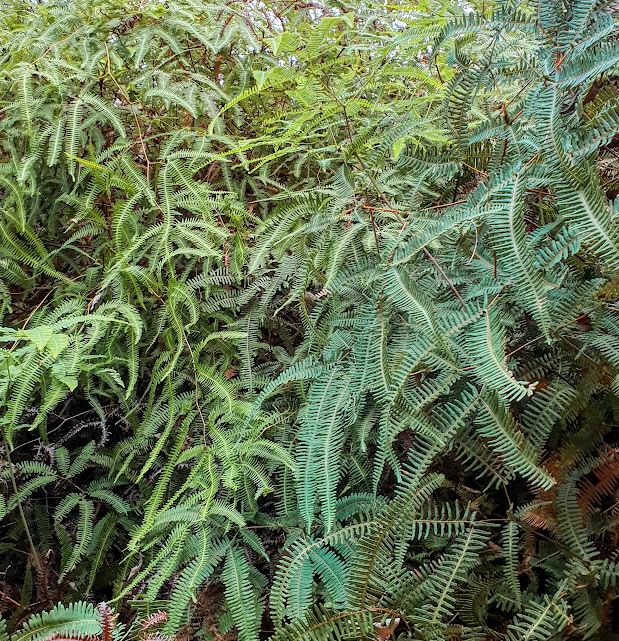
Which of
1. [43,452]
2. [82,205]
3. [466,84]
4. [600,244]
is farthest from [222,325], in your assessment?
[600,244]

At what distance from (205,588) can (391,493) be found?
534 millimetres

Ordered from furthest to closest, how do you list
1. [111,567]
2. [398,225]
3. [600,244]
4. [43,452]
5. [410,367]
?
[43,452] → [111,567] → [398,225] → [410,367] → [600,244]

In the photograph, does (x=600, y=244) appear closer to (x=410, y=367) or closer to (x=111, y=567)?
(x=410, y=367)

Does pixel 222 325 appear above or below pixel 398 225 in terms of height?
below

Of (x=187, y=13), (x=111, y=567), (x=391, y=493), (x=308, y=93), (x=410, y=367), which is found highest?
(x=187, y=13)

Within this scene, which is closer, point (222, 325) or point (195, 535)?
point (195, 535)

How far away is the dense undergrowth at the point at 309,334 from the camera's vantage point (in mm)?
953

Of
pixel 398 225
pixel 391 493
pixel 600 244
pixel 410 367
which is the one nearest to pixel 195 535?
pixel 391 493

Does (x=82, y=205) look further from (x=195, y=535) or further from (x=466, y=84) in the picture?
(x=466, y=84)

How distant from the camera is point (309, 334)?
1.32 m

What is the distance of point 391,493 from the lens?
1.27 metres

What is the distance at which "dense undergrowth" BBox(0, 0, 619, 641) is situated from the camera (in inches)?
37.5

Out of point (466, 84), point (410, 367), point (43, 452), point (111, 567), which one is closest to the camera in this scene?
point (410, 367)

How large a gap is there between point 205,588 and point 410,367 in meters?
0.81
